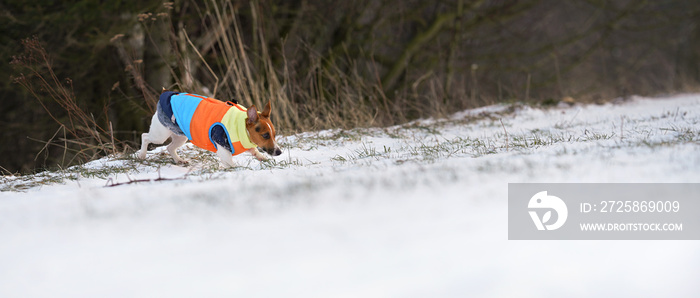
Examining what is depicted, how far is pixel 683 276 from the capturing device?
72.3 inches

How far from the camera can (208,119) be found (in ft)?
10.4

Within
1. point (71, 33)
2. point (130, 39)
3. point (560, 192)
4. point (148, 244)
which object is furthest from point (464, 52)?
point (148, 244)

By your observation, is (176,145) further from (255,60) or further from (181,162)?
(255,60)

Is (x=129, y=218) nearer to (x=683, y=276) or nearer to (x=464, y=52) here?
(x=683, y=276)

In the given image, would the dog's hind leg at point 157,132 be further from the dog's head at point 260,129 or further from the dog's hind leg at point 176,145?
the dog's head at point 260,129

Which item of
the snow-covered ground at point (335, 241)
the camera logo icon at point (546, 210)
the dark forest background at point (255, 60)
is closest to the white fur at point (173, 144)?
the snow-covered ground at point (335, 241)

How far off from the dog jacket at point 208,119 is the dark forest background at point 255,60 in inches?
48.7

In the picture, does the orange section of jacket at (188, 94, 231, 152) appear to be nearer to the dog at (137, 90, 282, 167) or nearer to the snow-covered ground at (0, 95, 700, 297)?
the dog at (137, 90, 282, 167)

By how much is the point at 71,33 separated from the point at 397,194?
603 centimetres

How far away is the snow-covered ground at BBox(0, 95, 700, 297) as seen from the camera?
1789 millimetres

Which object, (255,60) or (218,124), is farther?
(255,60)

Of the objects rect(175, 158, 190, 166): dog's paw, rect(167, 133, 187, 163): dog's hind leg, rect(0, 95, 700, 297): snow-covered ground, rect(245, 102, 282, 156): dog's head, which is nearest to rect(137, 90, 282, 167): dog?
rect(245, 102, 282, 156): dog's head

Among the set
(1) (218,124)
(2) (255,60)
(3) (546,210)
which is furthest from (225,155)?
(2) (255,60)

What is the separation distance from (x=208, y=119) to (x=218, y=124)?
87mm
